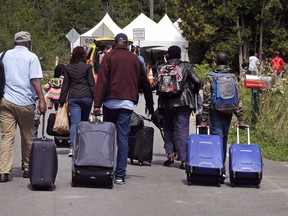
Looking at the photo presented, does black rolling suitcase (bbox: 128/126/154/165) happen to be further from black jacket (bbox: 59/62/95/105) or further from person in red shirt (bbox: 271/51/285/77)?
person in red shirt (bbox: 271/51/285/77)

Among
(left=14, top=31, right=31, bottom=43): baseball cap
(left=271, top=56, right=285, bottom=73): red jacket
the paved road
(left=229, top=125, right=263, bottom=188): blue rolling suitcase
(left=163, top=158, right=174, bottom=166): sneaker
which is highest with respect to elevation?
(left=14, top=31, right=31, bottom=43): baseball cap

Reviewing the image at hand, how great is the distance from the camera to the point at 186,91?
40.3 feet

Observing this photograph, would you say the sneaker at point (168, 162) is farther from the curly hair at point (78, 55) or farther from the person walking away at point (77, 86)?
the curly hair at point (78, 55)

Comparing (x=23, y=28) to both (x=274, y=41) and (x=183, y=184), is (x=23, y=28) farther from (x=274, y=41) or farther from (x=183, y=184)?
(x=183, y=184)

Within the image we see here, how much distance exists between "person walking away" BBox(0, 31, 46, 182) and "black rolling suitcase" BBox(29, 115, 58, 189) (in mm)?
626

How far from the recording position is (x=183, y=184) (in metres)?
11.1

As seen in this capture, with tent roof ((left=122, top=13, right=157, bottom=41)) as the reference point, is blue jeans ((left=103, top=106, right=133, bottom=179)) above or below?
below

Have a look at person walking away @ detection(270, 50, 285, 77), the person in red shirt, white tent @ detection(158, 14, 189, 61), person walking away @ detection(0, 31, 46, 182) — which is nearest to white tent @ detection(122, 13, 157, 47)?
white tent @ detection(158, 14, 189, 61)

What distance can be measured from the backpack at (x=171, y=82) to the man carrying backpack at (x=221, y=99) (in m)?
0.77

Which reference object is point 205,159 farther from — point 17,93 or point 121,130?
point 17,93

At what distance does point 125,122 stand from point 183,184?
1181mm

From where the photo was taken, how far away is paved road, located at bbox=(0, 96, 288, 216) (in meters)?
9.08

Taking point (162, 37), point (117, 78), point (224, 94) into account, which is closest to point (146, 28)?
point (162, 37)

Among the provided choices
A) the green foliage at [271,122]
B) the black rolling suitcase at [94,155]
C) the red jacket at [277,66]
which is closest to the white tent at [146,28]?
the red jacket at [277,66]
